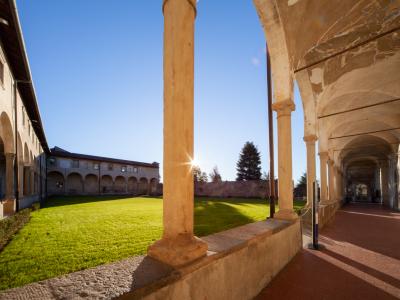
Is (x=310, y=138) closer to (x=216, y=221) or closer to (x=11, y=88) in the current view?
(x=216, y=221)

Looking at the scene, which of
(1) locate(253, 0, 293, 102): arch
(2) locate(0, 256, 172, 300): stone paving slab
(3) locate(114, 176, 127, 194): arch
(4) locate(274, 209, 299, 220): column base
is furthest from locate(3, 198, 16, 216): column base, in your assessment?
(3) locate(114, 176, 127, 194): arch

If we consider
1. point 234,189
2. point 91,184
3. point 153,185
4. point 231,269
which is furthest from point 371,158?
point 91,184

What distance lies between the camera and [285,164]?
18.2 feet

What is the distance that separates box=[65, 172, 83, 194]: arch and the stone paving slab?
3755 cm

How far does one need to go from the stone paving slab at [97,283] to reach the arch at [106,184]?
39.3 meters

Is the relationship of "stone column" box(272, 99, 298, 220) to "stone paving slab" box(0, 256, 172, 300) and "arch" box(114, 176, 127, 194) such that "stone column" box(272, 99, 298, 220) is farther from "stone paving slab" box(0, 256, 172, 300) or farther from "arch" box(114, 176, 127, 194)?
"arch" box(114, 176, 127, 194)

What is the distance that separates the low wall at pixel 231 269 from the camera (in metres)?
Result: 1.85

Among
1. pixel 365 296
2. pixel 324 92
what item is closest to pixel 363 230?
pixel 324 92

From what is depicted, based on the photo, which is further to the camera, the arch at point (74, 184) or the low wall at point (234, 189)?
the arch at point (74, 184)

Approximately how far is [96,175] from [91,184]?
1.79 meters

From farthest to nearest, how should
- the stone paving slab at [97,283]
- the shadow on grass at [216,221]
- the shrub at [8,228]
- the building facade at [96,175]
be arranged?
the building facade at [96,175]
the shadow on grass at [216,221]
the shrub at [8,228]
the stone paving slab at [97,283]

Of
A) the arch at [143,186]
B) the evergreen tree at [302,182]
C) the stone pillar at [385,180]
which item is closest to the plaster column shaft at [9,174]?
the stone pillar at [385,180]

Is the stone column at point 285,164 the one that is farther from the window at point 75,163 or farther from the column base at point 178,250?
the window at point 75,163

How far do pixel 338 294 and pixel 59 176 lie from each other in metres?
38.5
